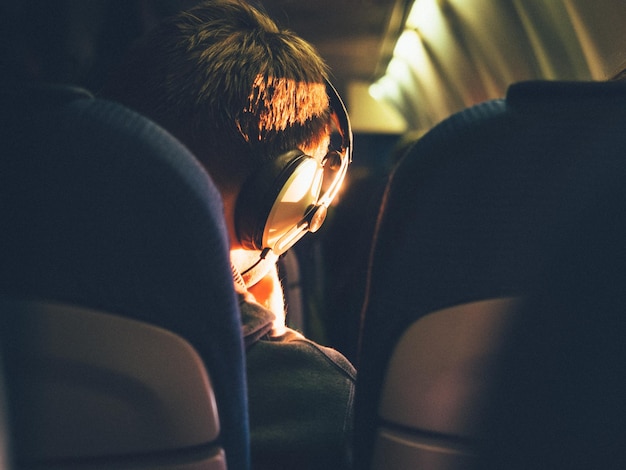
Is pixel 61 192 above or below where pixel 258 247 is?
above

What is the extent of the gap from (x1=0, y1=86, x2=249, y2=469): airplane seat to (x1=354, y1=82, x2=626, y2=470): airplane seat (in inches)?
7.8

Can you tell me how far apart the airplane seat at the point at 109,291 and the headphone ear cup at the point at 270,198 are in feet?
0.81

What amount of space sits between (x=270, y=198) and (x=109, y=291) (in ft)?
1.12

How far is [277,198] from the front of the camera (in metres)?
0.95

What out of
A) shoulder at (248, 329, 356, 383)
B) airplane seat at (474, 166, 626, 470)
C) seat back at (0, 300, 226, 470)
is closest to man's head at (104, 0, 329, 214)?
shoulder at (248, 329, 356, 383)

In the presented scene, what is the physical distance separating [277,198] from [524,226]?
1.28ft

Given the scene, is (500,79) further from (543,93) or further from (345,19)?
(543,93)

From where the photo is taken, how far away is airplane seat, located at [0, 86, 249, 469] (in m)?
0.63

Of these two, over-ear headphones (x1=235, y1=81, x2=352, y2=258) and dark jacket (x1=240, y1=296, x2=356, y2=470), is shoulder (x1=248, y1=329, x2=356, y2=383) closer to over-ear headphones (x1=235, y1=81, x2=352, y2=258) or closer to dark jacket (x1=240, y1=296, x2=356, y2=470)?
dark jacket (x1=240, y1=296, x2=356, y2=470)

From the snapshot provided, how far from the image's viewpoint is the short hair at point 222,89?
97cm

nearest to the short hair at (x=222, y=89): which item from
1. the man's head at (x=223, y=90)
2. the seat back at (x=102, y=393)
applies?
the man's head at (x=223, y=90)

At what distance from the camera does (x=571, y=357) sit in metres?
0.77

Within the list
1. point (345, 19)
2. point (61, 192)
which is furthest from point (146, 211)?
point (345, 19)

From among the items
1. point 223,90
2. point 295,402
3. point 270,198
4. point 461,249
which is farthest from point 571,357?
point 223,90
